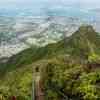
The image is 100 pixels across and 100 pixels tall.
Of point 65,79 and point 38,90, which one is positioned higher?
point 65,79

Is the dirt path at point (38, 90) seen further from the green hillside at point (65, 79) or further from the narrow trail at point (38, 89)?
the green hillside at point (65, 79)

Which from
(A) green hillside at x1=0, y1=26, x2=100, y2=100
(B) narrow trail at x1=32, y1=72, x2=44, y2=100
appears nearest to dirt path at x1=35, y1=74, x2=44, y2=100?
(B) narrow trail at x1=32, y1=72, x2=44, y2=100

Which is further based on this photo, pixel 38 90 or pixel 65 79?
pixel 38 90

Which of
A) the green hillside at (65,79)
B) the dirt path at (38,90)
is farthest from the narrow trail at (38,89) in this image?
the green hillside at (65,79)

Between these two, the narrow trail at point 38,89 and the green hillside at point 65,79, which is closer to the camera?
the green hillside at point 65,79

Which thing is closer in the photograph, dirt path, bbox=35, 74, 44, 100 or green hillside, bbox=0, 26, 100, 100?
green hillside, bbox=0, 26, 100, 100

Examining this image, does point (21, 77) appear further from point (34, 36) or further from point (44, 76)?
point (34, 36)

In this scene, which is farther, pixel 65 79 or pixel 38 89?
pixel 38 89

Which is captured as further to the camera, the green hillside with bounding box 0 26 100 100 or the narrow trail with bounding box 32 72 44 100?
the narrow trail with bounding box 32 72 44 100

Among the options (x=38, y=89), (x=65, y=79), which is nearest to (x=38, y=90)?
(x=38, y=89)

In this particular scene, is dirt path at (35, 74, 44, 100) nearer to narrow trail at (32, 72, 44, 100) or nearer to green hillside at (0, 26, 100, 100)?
narrow trail at (32, 72, 44, 100)

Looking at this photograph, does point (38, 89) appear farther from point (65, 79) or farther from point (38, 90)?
point (65, 79)

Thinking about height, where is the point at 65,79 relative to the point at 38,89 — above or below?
above
